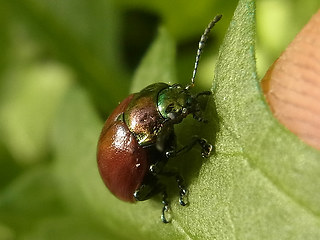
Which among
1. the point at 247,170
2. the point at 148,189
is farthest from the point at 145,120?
the point at 247,170

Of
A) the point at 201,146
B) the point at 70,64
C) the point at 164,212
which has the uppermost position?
the point at 201,146

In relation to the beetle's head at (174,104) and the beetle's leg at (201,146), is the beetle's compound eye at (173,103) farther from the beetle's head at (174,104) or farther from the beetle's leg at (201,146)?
the beetle's leg at (201,146)

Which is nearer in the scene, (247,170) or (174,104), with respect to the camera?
(247,170)

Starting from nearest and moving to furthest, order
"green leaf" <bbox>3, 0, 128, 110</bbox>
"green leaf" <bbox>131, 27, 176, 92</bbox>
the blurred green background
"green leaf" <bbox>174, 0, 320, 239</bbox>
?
1. "green leaf" <bbox>174, 0, 320, 239</bbox>
2. "green leaf" <bbox>131, 27, 176, 92</bbox>
3. the blurred green background
4. "green leaf" <bbox>3, 0, 128, 110</bbox>

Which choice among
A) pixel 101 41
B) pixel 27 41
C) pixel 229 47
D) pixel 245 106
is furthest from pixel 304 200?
pixel 27 41

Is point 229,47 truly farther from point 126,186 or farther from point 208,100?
point 126,186

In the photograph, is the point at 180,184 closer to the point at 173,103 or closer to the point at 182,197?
the point at 182,197

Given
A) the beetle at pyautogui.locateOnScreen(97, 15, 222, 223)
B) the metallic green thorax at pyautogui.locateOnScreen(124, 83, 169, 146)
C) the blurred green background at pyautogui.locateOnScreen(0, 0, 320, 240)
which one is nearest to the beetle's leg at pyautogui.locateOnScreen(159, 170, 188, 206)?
the beetle at pyautogui.locateOnScreen(97, 15, 222, 223)

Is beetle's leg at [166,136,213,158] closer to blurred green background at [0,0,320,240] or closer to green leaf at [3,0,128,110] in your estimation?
blurred green background at [0,0,320,240]
